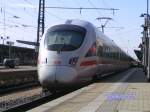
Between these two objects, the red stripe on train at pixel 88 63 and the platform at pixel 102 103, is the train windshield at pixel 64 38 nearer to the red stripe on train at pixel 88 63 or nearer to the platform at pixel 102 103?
the red stripe on train at pixel 88 63

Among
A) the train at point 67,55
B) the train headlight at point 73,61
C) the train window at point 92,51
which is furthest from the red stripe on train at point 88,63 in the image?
the train headlight at point 73,61

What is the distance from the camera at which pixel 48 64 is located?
2056cm

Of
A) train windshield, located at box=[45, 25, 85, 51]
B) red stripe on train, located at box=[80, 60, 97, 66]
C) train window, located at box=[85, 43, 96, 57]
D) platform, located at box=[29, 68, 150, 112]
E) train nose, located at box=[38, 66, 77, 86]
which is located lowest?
platform, located at box=[29, 68, 150, 112]

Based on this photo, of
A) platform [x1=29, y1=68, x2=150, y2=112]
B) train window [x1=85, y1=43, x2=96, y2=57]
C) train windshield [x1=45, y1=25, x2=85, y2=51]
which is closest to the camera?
platform [x1=29, y1=68, x2=150, y2=112]

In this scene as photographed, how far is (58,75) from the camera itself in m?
20.0

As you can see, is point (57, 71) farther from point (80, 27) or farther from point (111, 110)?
point (111, 110)

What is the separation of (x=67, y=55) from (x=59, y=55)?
0.35m

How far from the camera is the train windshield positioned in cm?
2114

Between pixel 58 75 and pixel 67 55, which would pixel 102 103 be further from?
pixel 67 55

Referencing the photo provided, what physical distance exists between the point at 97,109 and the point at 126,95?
3828 mm

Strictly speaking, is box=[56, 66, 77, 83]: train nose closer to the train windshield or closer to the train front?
A: the train front

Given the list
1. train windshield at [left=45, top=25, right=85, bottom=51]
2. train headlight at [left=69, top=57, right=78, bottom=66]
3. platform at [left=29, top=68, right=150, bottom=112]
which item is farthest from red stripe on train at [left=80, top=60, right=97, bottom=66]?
platform at [left=29, top=68, right=150, bottom=112]

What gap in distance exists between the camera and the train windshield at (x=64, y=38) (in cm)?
2114

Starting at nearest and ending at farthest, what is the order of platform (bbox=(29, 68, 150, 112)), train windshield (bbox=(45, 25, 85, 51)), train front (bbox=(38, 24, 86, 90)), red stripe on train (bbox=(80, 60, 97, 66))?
platform (bbox=(29, 68, 150, 112)), train front (bbox=(38, 24, 86, 90)), train windshield (bbox=(45, 25, 85, 51)), red stripe on train (bbox=(80, 60, 97, 66))
